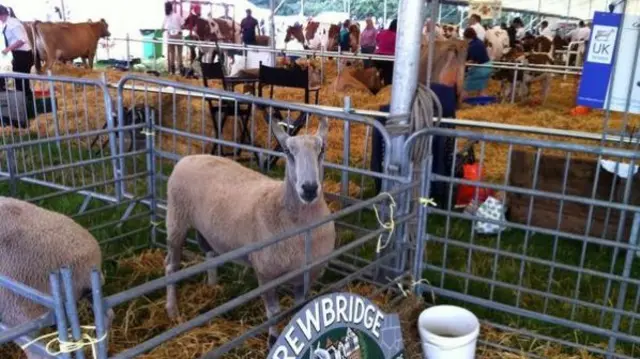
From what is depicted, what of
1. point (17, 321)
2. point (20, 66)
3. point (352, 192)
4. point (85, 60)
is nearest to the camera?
point (17, 321)

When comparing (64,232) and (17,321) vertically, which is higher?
(64,232)

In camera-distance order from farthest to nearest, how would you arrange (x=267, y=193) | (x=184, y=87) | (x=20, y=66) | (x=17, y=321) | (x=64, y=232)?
(x=20, y=66), (x=184, y=87), (x=267, y=193), (x=64, y=232), (x=17, y=321)

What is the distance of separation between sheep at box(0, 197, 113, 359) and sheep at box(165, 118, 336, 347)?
0.81 meters

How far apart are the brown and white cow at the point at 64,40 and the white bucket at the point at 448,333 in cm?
1323

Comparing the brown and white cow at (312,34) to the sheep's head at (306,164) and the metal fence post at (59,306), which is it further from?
the metal fence post at (59,306)

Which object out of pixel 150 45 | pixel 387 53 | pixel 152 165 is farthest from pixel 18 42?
pixel 150 45

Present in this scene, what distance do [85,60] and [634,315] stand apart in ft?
53.2

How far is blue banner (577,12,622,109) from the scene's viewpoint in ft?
15.0

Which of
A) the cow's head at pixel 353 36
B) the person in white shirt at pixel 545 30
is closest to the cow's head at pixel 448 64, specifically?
the cow's head at pixel 353 36

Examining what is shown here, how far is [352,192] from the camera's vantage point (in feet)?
20.3

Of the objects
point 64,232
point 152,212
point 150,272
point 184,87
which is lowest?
point 150,272

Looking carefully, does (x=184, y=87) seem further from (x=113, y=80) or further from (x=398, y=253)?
(x=113, y=80)

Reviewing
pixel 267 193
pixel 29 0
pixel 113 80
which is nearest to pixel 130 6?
pixel 29 0

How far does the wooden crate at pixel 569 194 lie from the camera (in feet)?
16.3
